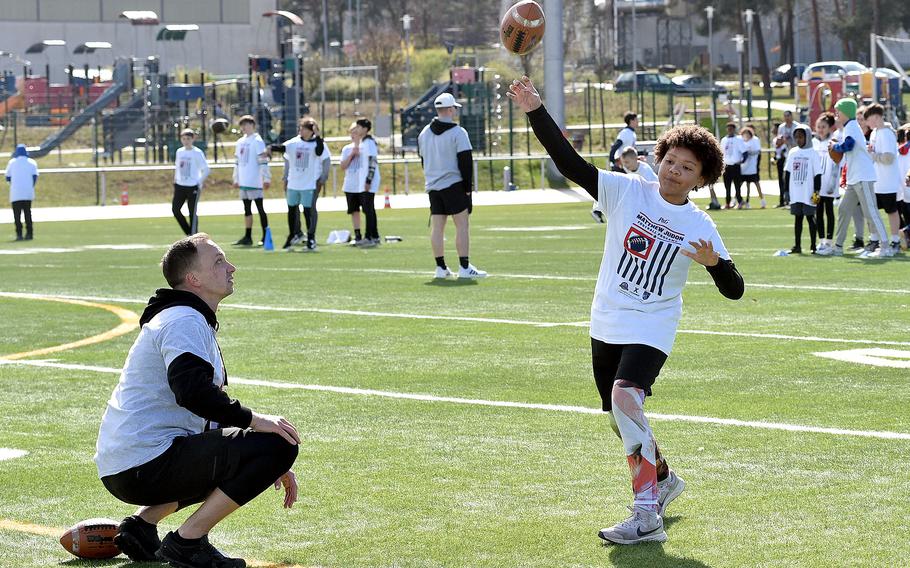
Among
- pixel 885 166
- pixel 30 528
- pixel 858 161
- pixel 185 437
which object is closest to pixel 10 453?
pixel 30 528

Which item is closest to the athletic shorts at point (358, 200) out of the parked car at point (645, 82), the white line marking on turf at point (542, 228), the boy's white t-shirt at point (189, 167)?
the boy's white t-shirt at point (189, 167)

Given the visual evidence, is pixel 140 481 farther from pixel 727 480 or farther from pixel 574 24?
pixel 574 24

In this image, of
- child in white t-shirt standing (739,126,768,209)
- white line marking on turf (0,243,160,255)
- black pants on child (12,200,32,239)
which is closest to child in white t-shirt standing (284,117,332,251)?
white line marking on turf (0,243,160,255)

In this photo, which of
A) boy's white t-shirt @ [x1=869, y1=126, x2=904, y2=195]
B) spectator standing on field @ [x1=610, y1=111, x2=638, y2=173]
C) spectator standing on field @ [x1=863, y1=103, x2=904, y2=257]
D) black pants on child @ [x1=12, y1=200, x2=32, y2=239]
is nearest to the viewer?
spectator standing on field @ [x1=863, y1=103, x2=904, y2=257]

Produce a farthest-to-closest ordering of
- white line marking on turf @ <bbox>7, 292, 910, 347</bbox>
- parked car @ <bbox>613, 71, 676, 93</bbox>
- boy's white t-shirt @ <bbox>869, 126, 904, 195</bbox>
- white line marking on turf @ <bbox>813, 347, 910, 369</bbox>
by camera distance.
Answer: parked car @ <bbox>613, 71, 676, 93</bbox> < boy's white t-shirt @ <bbox>869, 126, 904, 195</bbox> < white line marking on turf @ <bbox>7, 292, 910, 347</bbox> < white line marking on turf @ <bbox>813, 347, 910, 369</bbox>

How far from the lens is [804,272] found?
59.5 feet

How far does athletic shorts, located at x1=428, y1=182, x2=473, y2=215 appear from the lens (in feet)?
58.4

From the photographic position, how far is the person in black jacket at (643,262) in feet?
20.5

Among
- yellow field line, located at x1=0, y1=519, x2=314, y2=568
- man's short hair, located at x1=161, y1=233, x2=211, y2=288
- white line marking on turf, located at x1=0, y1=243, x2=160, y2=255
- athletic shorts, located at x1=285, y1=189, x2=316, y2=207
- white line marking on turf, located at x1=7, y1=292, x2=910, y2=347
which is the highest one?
athletic shorts, located at x1=285, y1=189, x2=316, y2=207

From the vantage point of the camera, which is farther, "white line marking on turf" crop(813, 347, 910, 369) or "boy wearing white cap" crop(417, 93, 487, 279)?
"boy wearing white cap" crop(417, 93, 487, 279)

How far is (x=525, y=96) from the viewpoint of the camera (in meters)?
6.43

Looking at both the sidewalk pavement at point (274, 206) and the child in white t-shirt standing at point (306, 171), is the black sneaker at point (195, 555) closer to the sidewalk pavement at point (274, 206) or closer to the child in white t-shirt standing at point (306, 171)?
the child in white t-shirt standing at point (306, 171)

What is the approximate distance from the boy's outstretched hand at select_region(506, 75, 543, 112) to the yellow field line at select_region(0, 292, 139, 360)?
7.09 meters

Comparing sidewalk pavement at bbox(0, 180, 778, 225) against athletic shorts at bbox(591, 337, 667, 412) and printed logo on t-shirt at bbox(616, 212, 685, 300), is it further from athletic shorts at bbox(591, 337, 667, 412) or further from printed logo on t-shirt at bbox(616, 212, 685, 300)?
printed logo on t-shirt at bbox(616, 212, 685, 300)
